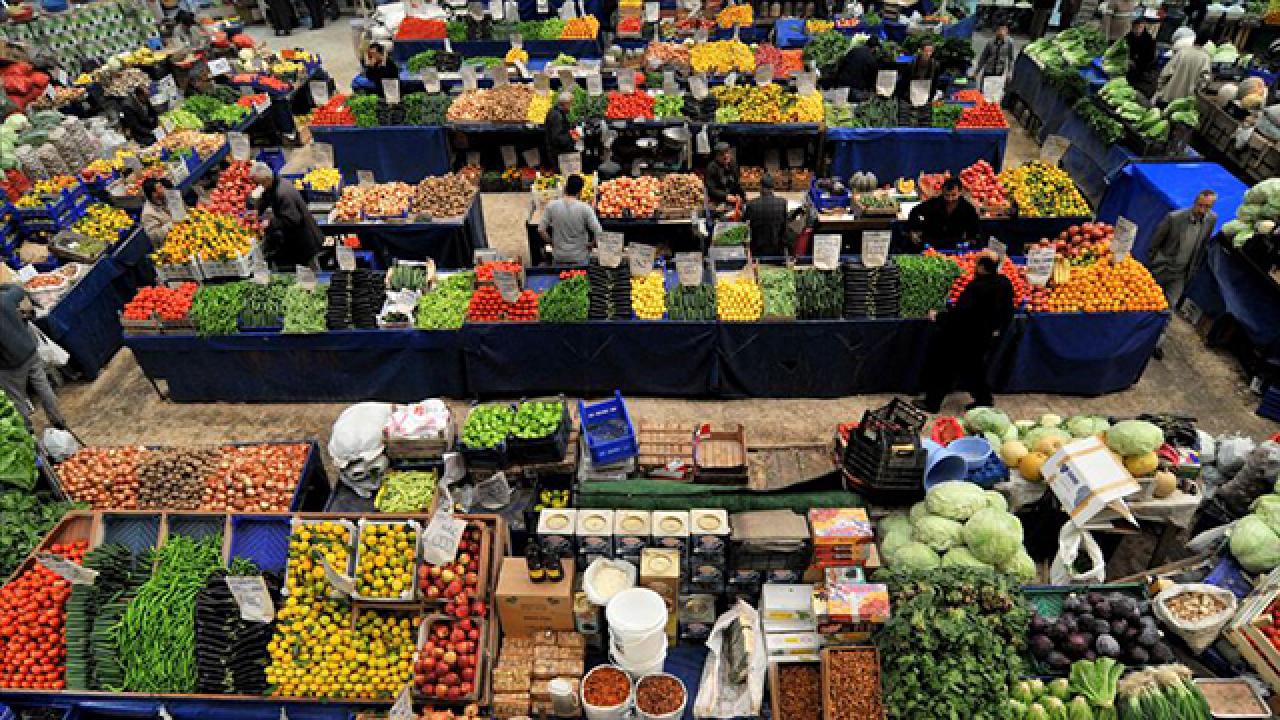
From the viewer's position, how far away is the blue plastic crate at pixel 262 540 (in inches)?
250

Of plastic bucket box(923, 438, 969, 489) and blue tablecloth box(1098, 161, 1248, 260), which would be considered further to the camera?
blue tablecloth box(1098, 161, 1248, 260)

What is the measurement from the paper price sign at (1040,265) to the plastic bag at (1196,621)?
417 cm

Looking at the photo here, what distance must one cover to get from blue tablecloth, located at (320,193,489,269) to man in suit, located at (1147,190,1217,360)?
9.84 metres

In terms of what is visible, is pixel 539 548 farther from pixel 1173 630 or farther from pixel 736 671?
pixel 1173 630

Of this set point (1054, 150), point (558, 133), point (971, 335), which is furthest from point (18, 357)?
point (1054, 150)

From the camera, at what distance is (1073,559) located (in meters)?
6.08

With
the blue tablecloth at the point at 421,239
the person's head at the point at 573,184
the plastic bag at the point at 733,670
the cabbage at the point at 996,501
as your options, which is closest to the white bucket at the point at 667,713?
the plastic bag at the point at 733,670

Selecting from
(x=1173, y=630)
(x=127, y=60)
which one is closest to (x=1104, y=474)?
(x=1173, y=630)

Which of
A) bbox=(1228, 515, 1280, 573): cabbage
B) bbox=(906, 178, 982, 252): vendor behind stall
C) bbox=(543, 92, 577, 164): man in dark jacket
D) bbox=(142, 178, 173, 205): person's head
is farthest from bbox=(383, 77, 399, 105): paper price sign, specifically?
bbox=(1228, 515, 1280, 573): cabbage

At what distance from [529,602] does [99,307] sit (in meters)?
8.70

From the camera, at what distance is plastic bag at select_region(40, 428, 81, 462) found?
24.4 feet

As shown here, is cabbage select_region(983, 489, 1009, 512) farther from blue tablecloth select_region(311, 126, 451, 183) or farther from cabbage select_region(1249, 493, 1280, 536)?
blue tablecloth select_region(311, 126, 451, 183)

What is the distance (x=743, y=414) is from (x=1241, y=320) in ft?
21.8

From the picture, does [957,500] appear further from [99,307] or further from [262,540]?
[99,307]
